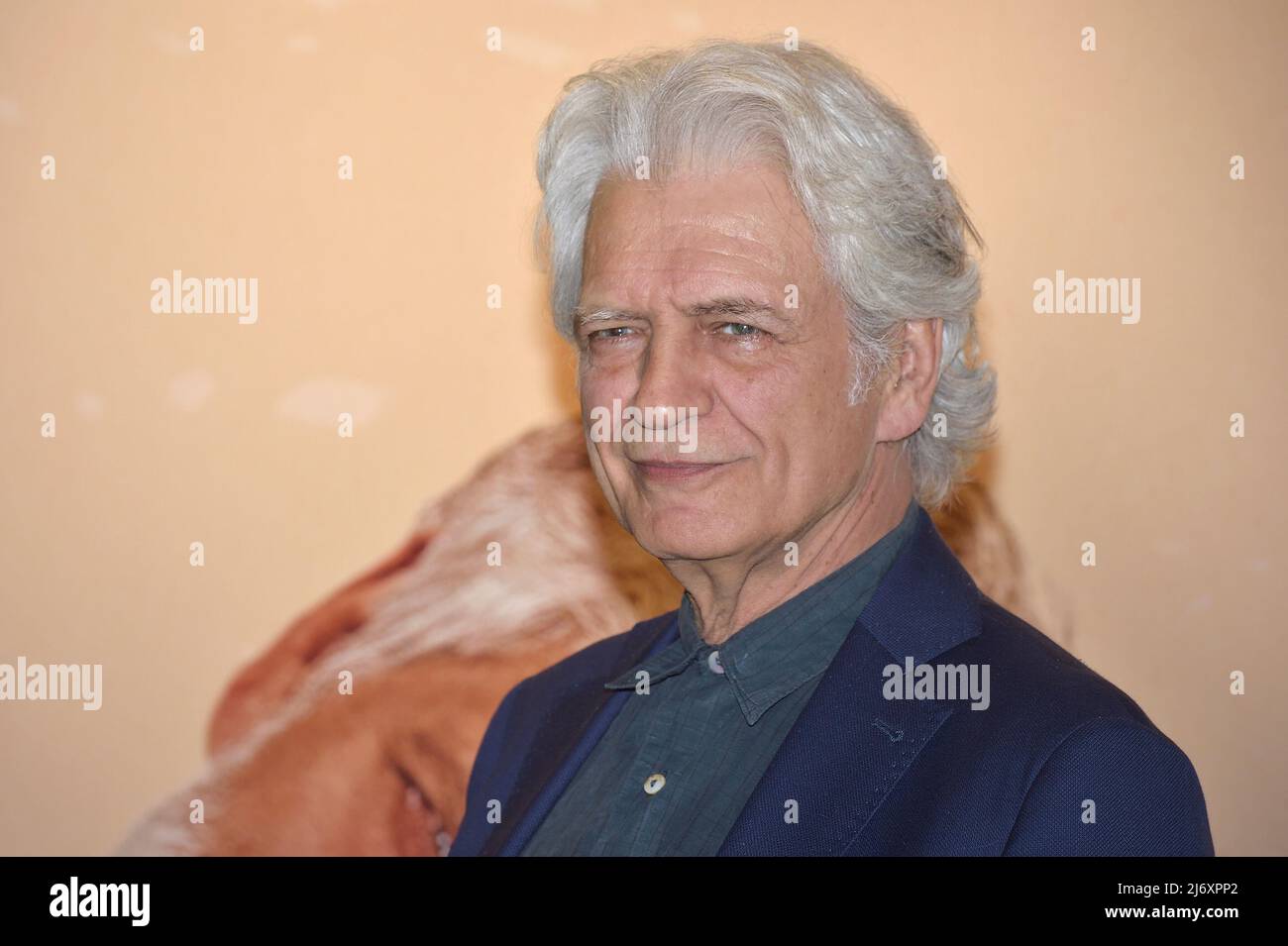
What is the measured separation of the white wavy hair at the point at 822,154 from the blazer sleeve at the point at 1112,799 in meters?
0.36

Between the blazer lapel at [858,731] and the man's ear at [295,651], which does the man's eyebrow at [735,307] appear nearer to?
the blazer lapel at [858,731]

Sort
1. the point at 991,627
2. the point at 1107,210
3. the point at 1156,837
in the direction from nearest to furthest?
the point at 1156,837
the point at 991,627
the point at 1107,210

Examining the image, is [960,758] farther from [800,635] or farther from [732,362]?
[732,362]

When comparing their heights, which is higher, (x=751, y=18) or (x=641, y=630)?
(x=751, y=18)

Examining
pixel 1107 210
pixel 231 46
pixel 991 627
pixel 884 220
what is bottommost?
pixel 991 627

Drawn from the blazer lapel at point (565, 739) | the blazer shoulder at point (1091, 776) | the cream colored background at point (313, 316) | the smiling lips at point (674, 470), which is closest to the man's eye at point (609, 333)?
the smiling lips at point (674, 470)

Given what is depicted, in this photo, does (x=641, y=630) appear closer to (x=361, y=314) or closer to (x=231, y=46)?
(x=361, y=314)

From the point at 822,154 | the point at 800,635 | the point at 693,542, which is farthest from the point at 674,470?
the point at 822,154

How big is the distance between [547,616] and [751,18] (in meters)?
1.00

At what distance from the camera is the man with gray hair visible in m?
1.02

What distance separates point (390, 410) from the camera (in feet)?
7.01

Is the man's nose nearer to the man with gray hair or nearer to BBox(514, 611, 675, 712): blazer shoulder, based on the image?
the man with gray hair

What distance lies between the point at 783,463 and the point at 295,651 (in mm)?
1229
